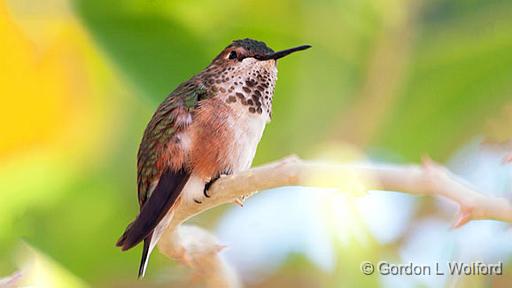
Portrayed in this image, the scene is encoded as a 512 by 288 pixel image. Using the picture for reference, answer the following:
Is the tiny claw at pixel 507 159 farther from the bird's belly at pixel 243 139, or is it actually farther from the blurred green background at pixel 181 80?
the bird's belly at pixel 243 139

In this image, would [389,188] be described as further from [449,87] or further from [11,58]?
[11,58]

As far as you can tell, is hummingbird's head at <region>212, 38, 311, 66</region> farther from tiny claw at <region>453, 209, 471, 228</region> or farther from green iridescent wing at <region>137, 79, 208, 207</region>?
tiny claw at <region>453, 209, 471, 228</region>

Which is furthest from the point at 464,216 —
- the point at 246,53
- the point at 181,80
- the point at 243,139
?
the point at 181,80

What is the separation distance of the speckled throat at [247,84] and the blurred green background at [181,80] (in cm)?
22

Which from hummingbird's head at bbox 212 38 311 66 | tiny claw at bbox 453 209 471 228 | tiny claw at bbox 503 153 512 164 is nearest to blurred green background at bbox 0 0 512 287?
tiny claw at bbox 503 153 512 164

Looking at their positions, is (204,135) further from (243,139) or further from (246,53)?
(246,53)

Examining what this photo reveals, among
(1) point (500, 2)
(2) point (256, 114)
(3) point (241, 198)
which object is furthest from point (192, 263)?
(1) point (500, 2)

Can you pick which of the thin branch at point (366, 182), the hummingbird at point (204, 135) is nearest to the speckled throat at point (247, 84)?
the hummingbird at point (204, 135)

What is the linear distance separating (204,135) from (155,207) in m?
0.17

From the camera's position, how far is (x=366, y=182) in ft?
4.60

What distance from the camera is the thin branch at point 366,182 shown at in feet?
4.27

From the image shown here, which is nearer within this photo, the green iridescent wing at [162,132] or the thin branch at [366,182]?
the thin branch at [366,182]

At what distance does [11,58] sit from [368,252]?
0.92 meters

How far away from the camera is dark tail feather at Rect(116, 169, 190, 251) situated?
140 cm
